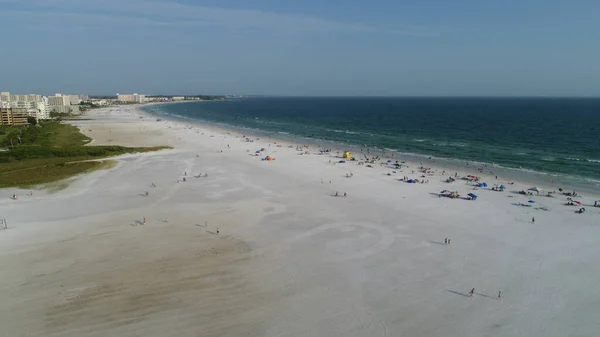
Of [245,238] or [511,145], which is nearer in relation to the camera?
[245,238]

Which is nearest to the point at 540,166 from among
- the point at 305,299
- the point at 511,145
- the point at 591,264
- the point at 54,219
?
the point at 511,145

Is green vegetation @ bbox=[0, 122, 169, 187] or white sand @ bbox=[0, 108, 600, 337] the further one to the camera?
green vegetation @ bbox=[0, 122, 169, 187]

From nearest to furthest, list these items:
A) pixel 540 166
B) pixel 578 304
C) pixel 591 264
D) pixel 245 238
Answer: pixel 578 304, pixel 591 264, pixel 245 238, pixel 540 166

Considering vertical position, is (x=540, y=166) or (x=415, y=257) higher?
(x=540, y=166)

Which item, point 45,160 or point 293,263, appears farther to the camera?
point 45,160

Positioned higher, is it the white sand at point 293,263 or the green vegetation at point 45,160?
the green vegetation at point 45,160

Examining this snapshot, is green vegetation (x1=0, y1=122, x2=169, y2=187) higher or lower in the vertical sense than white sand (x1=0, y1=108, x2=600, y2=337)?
higher

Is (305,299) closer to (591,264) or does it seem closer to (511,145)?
(591,264)

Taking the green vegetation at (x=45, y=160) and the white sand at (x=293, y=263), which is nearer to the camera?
the white sand at (x=293, y=263)
